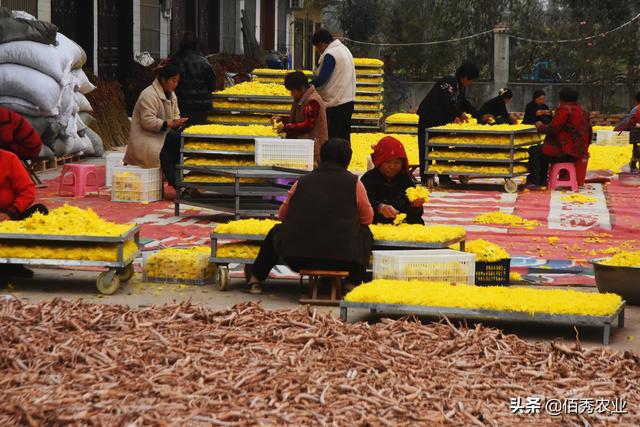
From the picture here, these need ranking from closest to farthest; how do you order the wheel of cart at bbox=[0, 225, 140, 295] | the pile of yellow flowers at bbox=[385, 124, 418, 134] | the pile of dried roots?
1. the pile of dried roots
2. the wheel of cart at bbox=[0, 225, 140, 295]
3. the pile of yellow flowers at bbox=[385, 124, 418, 134]

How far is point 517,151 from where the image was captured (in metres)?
17.4

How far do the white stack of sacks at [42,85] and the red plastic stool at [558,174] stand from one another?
668cm

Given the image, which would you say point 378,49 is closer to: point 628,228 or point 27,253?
point 628,228

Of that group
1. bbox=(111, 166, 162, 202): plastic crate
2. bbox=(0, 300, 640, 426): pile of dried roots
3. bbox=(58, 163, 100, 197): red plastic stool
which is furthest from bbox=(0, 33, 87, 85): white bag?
bbox=(0, 300, 640, 426): pile of dried roots

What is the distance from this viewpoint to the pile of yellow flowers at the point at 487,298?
772 centimetres

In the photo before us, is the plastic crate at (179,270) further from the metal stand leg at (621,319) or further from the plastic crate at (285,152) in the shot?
the plastic crate at (285,152)

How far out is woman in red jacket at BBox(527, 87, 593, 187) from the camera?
1716cm

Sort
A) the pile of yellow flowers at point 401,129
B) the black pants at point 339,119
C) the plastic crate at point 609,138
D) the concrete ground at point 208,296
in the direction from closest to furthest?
the concrete ground at point 208,296
the black pants at point 339,119
the plastic crate at point 609,138
the pile of yellow flowers at point 401,129

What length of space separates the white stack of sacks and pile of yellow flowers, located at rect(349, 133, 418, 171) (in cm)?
429

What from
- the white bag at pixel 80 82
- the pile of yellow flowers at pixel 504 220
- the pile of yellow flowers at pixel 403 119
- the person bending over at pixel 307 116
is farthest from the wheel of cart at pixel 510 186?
the pile of yellow flowers at pixel 403 119

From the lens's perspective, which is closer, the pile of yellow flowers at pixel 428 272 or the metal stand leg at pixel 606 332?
the metal stand leg at pixel 606 332

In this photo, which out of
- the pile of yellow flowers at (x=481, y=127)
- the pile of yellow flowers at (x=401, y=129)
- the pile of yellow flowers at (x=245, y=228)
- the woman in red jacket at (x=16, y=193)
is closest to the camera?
the pile of yellow flowers at (x=245, y=228)

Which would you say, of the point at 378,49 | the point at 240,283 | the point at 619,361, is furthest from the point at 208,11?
the point at 619,361

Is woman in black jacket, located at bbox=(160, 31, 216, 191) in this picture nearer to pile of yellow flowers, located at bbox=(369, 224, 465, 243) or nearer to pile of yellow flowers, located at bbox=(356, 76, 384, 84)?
pile of yellow flowers, located at bbox=(369, 224, 465, 243)
